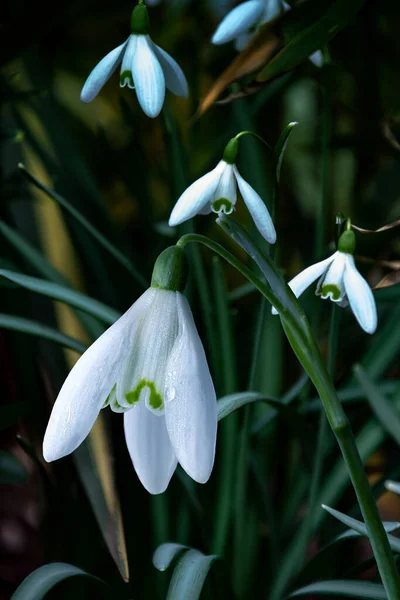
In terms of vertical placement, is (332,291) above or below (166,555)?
above

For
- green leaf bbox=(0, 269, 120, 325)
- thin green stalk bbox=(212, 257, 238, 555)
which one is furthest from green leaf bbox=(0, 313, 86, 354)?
thin green stalk bbox=(212, 257, 238, 555)

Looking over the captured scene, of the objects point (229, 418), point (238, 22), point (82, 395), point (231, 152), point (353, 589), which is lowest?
point (353, 589)

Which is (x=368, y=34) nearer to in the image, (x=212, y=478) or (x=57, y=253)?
(x=57, y=253)

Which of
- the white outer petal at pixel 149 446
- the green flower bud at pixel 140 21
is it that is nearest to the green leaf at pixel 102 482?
the white outer petal at pixel 149 446

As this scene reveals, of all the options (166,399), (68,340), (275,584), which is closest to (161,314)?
(166,399)

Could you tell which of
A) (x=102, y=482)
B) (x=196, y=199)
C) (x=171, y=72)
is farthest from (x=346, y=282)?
(x=102, y=482)

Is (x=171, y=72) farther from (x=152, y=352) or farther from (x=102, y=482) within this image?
(x=102, y=482)

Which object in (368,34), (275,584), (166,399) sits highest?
(368,34)
